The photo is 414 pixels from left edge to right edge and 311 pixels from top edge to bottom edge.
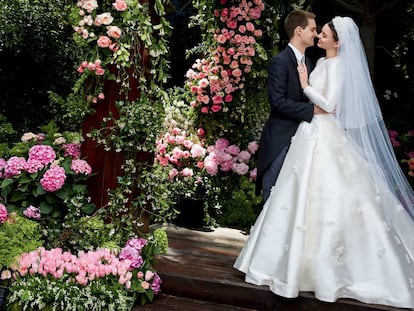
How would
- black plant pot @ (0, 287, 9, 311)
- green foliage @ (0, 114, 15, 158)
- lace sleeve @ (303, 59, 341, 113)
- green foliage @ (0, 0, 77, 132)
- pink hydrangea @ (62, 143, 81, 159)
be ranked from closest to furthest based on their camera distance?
black plant pot @ (0, 287, 9, 311)
lace sleeve @ (303, 59, 341, 113)
pink hydrangea @ (62, 143, 81, 159)
green foliage @ (0, 114, 15, 158)
green foliage @ (0, 0, 77, 132)

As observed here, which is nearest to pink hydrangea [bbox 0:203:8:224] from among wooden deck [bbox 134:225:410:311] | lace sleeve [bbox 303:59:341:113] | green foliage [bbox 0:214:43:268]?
green foliage [bbox 0:214:43:268]

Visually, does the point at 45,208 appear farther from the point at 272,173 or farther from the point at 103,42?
the point at 272,173

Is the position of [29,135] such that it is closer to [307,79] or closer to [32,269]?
[32,269]

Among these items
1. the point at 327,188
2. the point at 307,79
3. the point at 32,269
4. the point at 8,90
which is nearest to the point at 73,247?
the point at 32,269

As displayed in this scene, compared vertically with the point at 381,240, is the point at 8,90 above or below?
above

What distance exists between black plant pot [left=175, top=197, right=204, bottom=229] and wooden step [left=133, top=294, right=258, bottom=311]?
1.93m

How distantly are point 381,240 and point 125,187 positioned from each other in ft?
5.60

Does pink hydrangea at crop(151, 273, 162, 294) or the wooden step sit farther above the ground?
pink hydrangea at crop(151, 273, 162, 294)

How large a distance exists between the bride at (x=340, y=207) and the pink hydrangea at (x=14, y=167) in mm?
1601

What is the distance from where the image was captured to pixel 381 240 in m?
3.27

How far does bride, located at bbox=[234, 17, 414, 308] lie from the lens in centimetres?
320

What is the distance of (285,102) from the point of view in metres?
3.66

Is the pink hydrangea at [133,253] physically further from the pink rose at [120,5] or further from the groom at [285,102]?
the pink rose at [120,5]

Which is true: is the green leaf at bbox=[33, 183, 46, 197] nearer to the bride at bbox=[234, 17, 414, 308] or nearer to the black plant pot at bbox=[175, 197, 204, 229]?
the bride at bbox=[234, 17, 414, 308]
